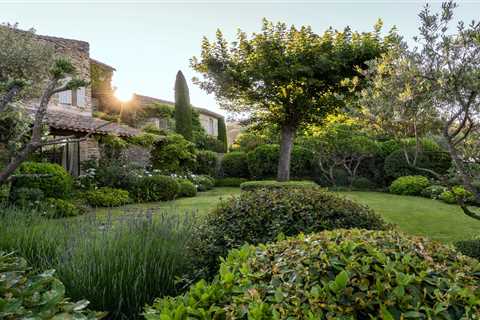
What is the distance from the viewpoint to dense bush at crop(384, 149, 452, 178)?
50.3 feet

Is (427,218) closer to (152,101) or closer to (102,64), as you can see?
(102,64)

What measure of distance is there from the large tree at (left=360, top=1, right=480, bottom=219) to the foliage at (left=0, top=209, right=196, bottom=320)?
272 centimetres

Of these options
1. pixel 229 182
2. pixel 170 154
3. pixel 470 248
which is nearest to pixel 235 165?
pixel 229 182

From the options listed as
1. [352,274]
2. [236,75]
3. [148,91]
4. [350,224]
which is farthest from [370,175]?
[148,91]

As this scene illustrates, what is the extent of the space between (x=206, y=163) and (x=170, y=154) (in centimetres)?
275

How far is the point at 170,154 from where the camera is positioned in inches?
734

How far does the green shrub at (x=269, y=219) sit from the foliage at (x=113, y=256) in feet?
0.92

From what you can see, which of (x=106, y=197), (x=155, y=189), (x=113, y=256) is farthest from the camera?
(x=155, y=189)

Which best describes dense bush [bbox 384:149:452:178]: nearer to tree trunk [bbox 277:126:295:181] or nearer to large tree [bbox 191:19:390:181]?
large tree [bbox 191:19:390:181]

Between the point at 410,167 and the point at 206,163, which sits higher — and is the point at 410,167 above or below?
below

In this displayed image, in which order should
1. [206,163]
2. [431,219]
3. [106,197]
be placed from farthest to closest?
[206,163] < [106,197] < [431,219]

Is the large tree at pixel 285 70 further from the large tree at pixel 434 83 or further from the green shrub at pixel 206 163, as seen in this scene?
the large tree at pixel 434 83

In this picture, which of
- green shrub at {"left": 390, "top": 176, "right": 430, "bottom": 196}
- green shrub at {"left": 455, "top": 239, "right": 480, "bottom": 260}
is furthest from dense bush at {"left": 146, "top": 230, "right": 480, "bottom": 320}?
green shrub at {"left": 390, "top": 176, "right": 430, "bottom": 196}

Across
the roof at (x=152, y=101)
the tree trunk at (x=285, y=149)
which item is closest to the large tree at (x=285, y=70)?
the tree trunk at (x=285, y=149)
